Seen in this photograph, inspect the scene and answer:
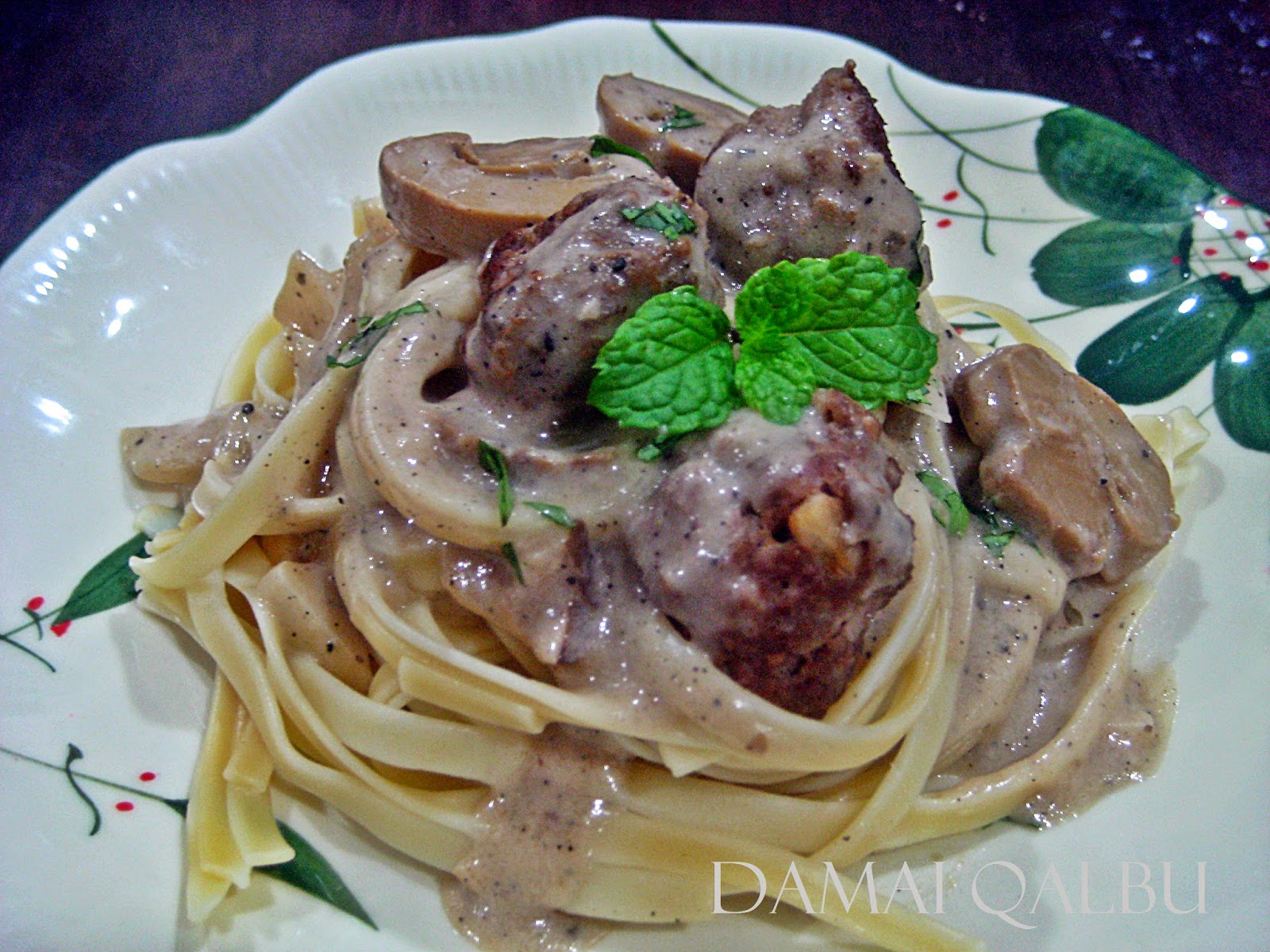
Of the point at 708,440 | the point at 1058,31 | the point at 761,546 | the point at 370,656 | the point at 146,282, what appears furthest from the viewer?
the point at 1058,31

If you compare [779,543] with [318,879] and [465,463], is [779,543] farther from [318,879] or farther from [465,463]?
[318,879]

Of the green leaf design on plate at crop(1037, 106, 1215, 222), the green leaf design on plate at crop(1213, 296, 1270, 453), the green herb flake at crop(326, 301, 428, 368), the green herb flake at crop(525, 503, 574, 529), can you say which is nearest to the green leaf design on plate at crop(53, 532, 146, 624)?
the green herb flake at crop(326, 301, 428, 368)

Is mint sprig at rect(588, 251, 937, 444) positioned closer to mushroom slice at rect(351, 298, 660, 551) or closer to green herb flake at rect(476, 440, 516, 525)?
mushroom slice at rect(351, 298, 660, 551)

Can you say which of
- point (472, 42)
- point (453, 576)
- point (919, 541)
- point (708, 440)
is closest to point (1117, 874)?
point (919, 541)

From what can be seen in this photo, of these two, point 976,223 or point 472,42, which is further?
point 472,42

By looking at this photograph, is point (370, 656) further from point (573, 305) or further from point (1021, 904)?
point (1021, 904)
